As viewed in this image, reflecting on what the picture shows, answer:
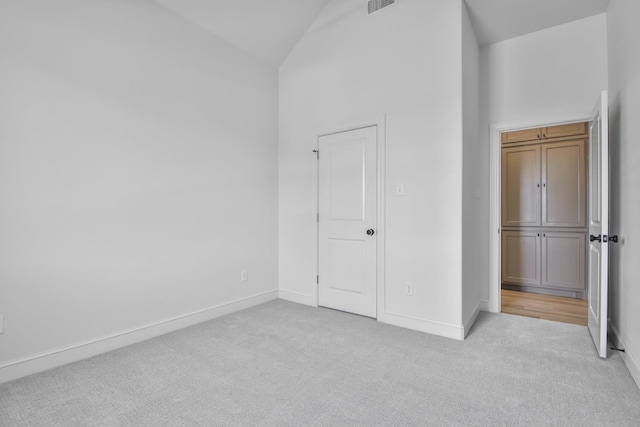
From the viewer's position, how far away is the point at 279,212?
4.23 m

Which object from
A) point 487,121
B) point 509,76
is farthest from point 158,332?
point 509,76

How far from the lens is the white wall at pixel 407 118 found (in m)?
2.90

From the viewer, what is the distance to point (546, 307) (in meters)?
3.82

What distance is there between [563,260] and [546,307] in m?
0.88

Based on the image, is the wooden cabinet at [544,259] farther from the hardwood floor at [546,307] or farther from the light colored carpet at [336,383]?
the light colored carpet at [336,383]

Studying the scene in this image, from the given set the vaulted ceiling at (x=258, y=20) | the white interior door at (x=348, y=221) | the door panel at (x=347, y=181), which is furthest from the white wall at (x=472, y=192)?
the vaulted ceiling at (x=258, y=20)

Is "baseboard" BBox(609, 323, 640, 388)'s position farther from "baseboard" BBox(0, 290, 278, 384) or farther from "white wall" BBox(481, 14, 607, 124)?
"baseboard" BBox(0, 290, 278, 384)

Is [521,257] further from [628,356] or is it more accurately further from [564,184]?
[628,356]

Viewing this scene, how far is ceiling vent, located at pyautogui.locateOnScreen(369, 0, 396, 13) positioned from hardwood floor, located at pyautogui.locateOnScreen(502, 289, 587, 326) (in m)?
3.50

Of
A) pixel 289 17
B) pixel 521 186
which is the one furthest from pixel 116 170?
pixel 521 186

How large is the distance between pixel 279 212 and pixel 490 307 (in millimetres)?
2713

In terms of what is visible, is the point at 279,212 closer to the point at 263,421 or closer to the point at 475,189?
the point at 475,189

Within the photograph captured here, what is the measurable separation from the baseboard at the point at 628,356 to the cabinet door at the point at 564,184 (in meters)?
1.88

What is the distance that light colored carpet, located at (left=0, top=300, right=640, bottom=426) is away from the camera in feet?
5.79
